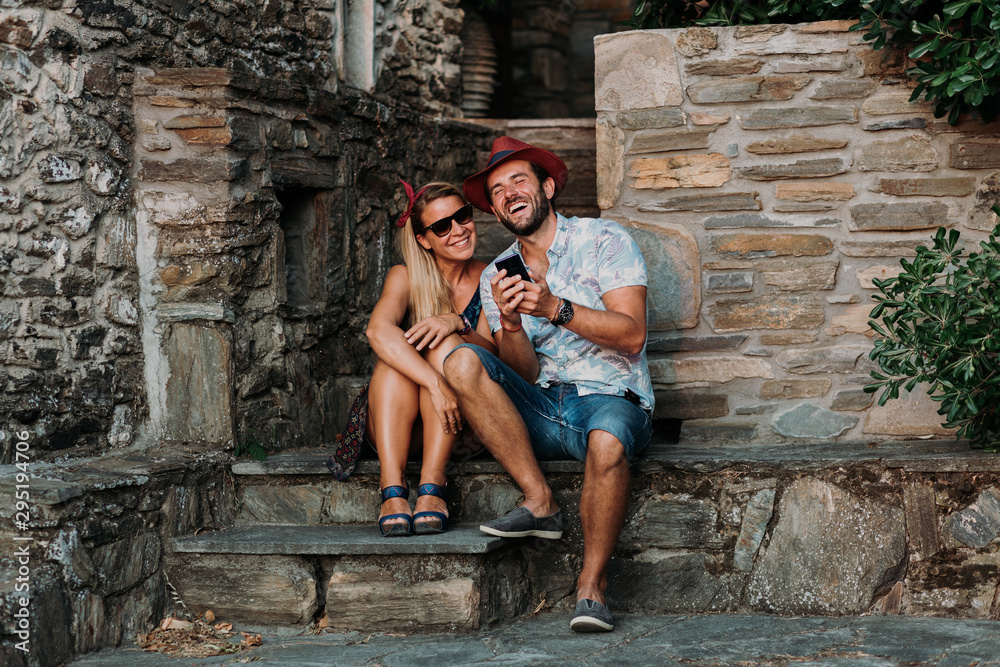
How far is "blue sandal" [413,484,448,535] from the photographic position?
3.15 meters

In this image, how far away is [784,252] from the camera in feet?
11.9

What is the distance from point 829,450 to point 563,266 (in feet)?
3.61

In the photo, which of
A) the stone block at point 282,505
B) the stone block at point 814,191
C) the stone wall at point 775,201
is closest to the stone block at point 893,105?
the stone wall at point 775,201

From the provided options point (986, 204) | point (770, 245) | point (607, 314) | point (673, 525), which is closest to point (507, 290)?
point (607, 314)

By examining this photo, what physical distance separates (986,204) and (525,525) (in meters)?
1.95

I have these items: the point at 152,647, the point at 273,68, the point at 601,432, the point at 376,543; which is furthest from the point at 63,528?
the point at 273,68

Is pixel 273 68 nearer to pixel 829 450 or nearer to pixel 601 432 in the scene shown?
pixel 601 432

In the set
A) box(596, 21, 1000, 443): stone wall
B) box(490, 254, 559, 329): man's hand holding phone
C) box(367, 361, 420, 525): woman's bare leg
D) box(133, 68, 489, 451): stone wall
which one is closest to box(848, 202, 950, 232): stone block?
box(596, 21, 1000, 443): stone wall

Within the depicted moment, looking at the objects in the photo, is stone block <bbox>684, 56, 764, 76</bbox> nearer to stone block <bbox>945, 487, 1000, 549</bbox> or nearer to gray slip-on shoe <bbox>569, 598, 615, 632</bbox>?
stone block <bbox>945, 487, 1000, 549</bbox>

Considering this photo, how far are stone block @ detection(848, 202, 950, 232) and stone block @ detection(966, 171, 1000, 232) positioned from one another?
Result: 9cm

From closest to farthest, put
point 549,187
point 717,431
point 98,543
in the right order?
point 98,543, point 549,187, point 717,431

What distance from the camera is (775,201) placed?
11.9 feet

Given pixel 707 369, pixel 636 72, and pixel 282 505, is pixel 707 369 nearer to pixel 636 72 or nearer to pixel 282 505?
pixel 636 72

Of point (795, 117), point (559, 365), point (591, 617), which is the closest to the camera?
point (591, 617)
